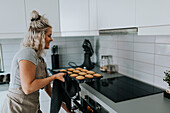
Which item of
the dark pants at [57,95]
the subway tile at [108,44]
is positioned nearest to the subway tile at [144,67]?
the subway tile at [108,44]

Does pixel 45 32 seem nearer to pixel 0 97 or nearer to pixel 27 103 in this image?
pixel 27 103

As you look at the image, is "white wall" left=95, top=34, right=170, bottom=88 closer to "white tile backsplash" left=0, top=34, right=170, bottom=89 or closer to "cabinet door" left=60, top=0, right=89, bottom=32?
"white tile backsplash" left=0, top=34, right=170, bottom=89

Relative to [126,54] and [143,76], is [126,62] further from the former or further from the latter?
[143,76]

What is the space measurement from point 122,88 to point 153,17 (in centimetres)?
73

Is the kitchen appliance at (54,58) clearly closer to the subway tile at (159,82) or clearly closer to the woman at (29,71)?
the woman at (29,71)

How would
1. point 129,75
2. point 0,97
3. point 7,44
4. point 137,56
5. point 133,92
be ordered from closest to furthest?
1. point 133,92
2. point 137,56
3. point 129,75
4. point 0,97
5. point 7,44

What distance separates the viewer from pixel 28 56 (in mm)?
1241

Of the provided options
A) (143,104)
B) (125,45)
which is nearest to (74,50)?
(125,45)

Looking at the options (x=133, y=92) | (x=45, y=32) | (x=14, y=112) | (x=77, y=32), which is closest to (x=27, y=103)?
(x=14, y=112)

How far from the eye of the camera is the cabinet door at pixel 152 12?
0.95 meters

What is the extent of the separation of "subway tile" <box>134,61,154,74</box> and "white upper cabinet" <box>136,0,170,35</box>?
0.58 metres

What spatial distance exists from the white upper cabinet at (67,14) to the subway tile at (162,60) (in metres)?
0.71

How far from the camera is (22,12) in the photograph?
2.02 metres

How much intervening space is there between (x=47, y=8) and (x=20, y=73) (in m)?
1.14
